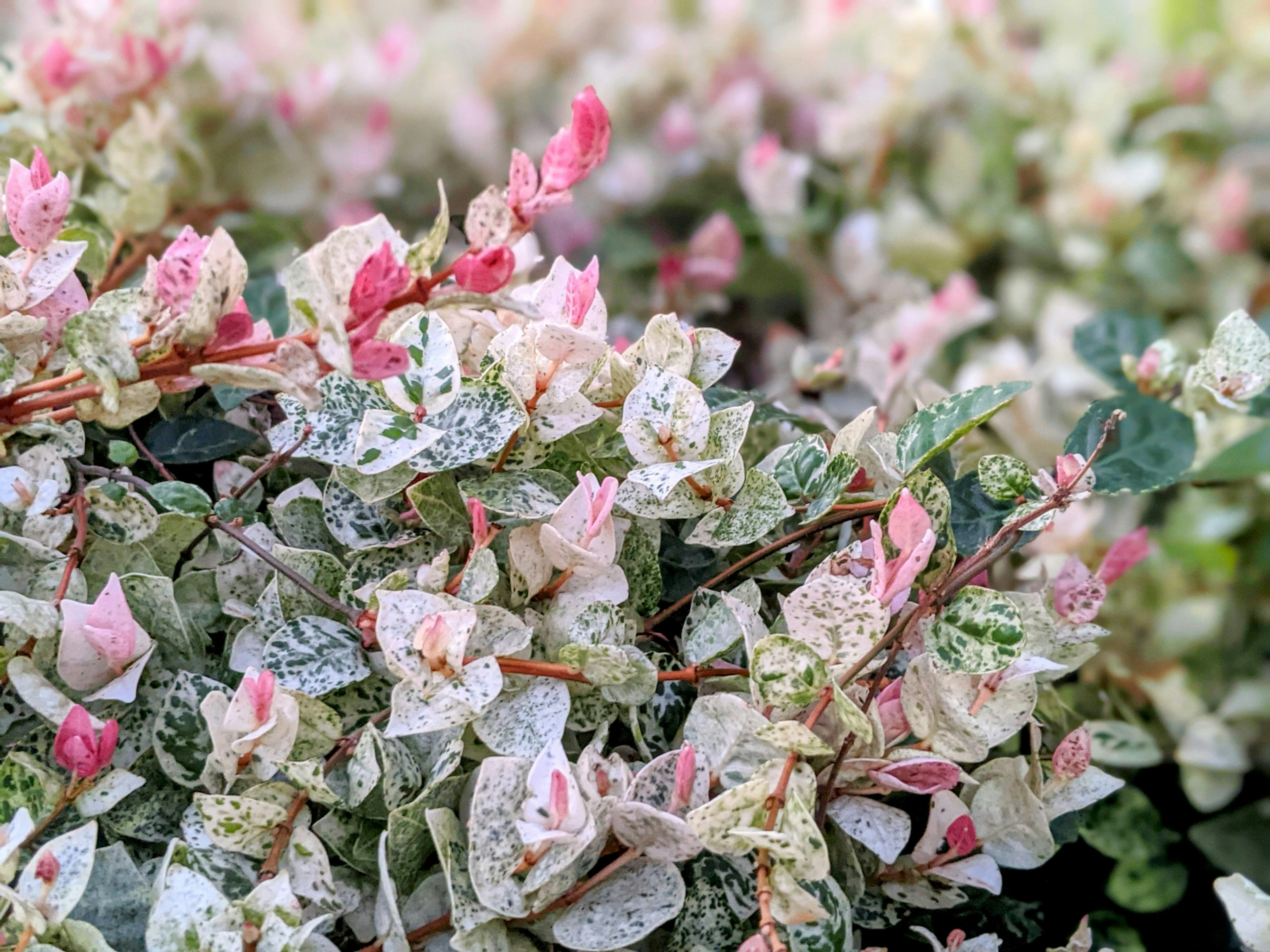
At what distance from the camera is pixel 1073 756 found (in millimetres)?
494

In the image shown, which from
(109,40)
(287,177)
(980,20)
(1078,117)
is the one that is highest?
(109,40)

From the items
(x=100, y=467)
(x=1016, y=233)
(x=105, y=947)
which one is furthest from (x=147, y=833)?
(x=1016, y=233)

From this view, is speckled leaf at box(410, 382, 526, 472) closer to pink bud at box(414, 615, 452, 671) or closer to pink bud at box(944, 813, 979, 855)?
pink bud at box(414, 615, 452, 671)

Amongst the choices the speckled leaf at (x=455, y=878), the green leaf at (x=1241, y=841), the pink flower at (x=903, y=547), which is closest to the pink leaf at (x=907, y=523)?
the pink flower at (x=903, y=547)

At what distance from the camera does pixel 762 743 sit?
0.45 meters

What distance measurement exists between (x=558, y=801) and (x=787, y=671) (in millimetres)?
103

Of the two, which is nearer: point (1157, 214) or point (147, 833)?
point (147, 833)

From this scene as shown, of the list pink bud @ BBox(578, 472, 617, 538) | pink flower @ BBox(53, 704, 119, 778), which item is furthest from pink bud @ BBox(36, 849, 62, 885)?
pink bud @ BBox(578, 472, 617, 538)

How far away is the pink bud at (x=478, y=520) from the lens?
44 cm

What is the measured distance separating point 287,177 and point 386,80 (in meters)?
0.40

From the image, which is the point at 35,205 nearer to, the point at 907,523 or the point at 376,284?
the point at 376,284

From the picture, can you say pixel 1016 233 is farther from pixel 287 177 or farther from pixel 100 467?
pixel 100 467

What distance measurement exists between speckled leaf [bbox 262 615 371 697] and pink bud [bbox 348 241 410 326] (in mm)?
139

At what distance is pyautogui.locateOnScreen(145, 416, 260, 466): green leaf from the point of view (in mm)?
546
